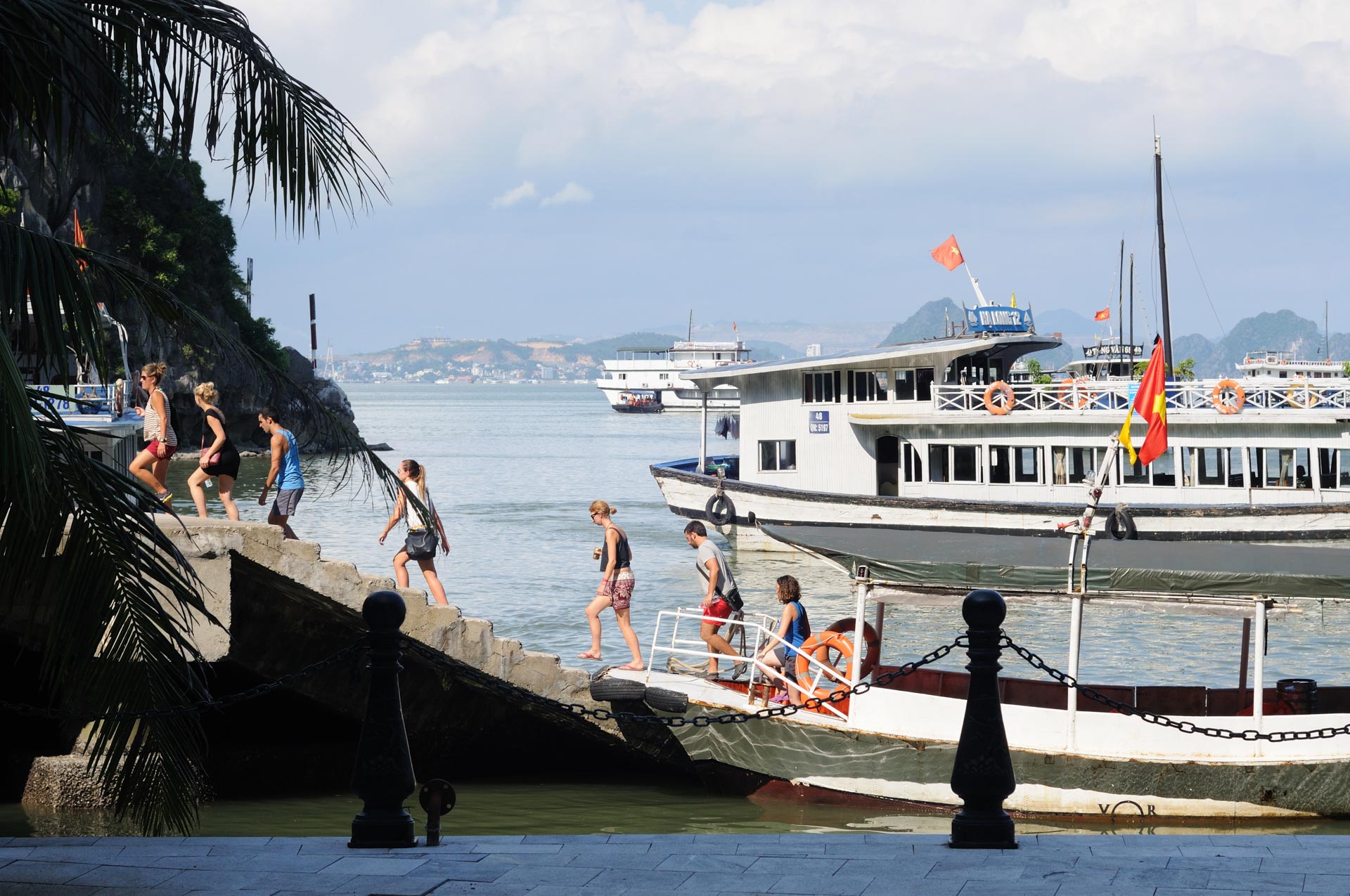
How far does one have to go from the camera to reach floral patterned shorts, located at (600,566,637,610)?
1393 cm

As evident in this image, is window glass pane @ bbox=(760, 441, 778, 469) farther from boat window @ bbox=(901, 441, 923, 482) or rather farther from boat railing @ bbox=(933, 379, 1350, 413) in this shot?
boat railing @ bbox=(933, 379, 1350, 413)

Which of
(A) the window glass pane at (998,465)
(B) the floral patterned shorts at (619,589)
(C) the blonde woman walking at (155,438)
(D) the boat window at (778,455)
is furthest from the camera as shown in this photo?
(D) the boat window at (778,455)

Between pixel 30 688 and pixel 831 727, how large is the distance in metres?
6.94

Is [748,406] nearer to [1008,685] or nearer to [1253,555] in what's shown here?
[1253,555]

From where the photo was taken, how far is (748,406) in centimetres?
3491

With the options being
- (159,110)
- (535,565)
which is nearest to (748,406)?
(535,565)

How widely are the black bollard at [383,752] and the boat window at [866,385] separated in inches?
1040

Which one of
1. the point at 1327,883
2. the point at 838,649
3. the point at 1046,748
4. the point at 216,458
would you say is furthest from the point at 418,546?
the point at 1327,883

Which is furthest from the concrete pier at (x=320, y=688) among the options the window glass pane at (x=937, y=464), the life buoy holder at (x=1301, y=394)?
the life buoy holder at (x=1301, y=394)

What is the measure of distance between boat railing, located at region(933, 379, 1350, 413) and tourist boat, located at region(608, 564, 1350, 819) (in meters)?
16.3

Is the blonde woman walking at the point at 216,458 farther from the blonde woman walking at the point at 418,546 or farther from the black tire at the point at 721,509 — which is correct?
the black tire at the point at 721,509

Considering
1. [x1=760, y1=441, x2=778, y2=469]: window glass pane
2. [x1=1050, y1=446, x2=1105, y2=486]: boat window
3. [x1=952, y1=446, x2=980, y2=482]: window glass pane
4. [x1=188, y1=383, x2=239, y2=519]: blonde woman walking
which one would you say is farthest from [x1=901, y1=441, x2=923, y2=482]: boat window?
[x1=188, y1=383, x2=239, y2=519]: blonde woman walking

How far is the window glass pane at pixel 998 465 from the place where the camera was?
30109 millimetres

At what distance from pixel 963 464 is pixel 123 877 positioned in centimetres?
2627
